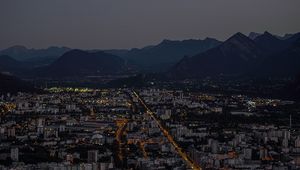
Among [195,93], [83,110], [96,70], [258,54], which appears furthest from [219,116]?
[96,70]

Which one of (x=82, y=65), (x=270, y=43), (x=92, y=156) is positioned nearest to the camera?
(x=92, y=156)

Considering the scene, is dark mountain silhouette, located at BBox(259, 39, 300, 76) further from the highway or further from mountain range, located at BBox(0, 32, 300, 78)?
the highway

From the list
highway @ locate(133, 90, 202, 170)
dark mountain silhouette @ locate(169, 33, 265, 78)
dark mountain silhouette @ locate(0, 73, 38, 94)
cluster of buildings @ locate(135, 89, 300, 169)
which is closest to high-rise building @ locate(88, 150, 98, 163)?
highway @ locate(133, 90, 202, 170)

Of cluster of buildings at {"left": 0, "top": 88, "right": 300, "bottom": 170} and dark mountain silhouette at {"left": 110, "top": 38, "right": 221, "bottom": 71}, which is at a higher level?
dark mountain silhouette at {"left": 110, "top": 38, "right": 221, "bottom": 71}

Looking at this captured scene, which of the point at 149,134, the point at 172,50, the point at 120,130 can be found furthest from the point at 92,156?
the point at 172,50

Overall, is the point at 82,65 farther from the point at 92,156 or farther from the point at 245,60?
the point at 92,156

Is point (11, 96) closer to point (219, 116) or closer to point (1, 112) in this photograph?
point (1, 112)

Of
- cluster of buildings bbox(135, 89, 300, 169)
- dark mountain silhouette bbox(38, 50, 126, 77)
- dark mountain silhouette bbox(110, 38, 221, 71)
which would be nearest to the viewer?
cluster of buildings bbox(135, 89, 300, 169)
